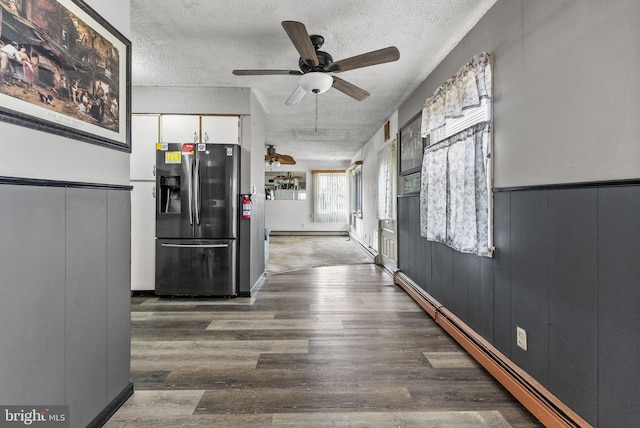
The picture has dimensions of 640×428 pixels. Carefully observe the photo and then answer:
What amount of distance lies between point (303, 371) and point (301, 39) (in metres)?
2.33

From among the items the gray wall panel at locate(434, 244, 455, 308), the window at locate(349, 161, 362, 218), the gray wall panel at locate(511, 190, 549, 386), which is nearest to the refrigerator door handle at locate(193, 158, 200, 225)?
the gray wall panel at locate(434, 244, 455, 308)

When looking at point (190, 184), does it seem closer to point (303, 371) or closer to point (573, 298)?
point (303, 371)

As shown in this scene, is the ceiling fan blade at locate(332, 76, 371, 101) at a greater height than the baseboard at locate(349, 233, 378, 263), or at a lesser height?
greater

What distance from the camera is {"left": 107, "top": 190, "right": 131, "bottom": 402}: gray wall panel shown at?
5.49ft

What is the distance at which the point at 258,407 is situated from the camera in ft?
5.82

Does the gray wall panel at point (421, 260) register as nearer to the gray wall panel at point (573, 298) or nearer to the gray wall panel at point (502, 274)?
the gray wall panel at point (502, 274)

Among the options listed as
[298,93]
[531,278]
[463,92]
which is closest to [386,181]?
[298,93]

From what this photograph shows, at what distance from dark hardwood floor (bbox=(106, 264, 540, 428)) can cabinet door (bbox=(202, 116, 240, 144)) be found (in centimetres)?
206

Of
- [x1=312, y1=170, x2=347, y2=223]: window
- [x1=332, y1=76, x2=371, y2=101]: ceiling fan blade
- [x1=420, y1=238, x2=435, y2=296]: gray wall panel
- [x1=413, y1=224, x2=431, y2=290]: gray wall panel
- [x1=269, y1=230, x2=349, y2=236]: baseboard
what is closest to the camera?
[x1=332, y1=76, x2=371, y2=101]: ceiling fan blade

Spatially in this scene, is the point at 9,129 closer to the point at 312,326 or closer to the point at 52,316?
the point at 52,316

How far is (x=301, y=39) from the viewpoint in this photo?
7.06 feet

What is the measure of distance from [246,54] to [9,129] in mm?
2316

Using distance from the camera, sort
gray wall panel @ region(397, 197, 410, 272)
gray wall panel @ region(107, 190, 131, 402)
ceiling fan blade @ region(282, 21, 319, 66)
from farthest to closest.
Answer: gray wall panel @ region(397, 197, 410, 272)
ceiling fan blade @ region(282, 21, 319, 66)
gray wall panel @ region(107, 190, 131, 402)

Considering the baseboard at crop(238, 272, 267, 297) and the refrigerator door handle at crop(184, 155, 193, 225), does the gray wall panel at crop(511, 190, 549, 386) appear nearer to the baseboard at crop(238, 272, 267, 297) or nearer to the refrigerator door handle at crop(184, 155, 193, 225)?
the baseboard at crop(238, 272, 267, 297)
